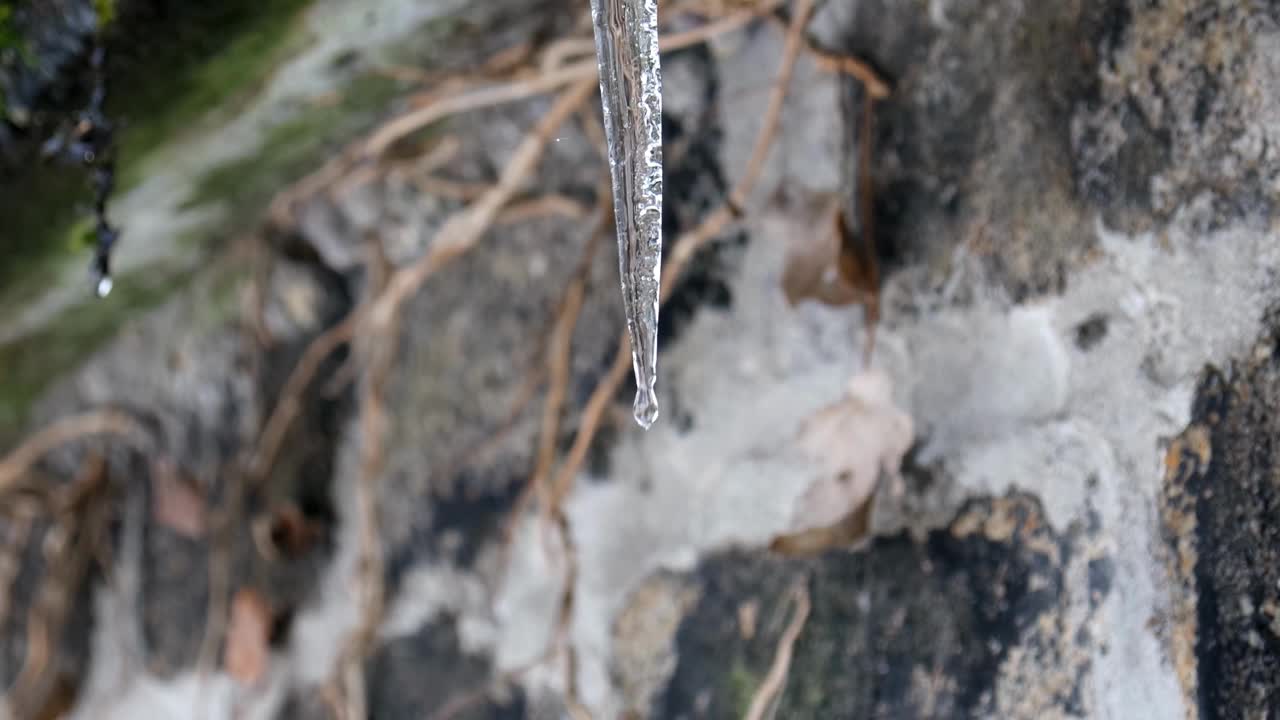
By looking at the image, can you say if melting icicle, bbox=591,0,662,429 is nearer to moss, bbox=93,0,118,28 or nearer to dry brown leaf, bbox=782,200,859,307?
dry brown leaf, bbox=782,200,859,307

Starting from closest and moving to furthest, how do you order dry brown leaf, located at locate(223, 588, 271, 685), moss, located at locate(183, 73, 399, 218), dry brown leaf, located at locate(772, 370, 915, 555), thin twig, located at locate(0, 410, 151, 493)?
dry brown leaf, located at locate(772, 370, 915, 555) < moss, located at locate(183, 73, 399, 218) < dry brown leaf, located at locate(223, 588, 271, 685) < thin twig, located at locate(0, 410, 151, 493)

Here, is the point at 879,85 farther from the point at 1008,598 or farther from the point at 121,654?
the point at 121,654

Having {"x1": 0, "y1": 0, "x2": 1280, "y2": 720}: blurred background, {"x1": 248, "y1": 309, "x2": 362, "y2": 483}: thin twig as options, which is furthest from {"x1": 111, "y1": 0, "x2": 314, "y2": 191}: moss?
{"x1": 248, "y1": 309, "x2": 362, "y2": 483}: thin twig

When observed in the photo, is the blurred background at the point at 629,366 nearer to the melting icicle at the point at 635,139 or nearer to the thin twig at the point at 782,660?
the thin twig at the point at 782,660

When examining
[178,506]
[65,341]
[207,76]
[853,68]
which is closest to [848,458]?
[853,68]

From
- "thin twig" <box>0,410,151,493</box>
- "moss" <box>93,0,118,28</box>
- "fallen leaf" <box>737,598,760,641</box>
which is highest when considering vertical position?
"moss" <box>93,0,118,28</box>

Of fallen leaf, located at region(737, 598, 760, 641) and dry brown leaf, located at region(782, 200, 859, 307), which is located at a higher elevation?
dry brown leaf, located at region(782, 200, 859, 307)

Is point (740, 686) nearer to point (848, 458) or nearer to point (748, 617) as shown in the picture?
point (748, 617)

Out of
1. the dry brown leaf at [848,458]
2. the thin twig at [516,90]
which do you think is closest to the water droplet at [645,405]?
the dry brown leaf at [848,458]

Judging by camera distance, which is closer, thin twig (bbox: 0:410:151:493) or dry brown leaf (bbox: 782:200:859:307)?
dry brown leaf (bbox: 782:200:859:307)
